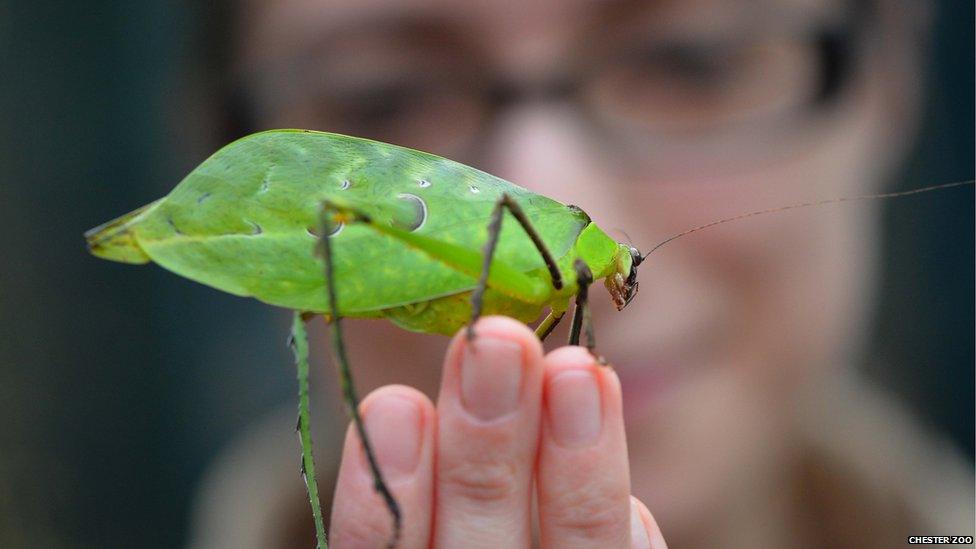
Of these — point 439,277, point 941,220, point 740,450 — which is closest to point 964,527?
point 740,450

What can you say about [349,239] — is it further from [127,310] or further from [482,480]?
[127,310]

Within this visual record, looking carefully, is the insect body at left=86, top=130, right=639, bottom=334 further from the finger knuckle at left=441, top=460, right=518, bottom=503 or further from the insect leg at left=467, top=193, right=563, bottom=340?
the finger knuckle at left=441, top=460, right=518, bottom=503

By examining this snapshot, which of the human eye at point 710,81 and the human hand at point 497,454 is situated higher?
the human eye at point 710,81

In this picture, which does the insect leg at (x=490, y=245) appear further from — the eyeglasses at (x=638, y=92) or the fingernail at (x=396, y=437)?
the eyeglasses at (x=638, y=92)

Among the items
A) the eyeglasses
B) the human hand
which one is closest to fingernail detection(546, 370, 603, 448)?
the human hand

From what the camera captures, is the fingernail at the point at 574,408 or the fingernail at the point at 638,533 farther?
the fingernail at the point at 638,533

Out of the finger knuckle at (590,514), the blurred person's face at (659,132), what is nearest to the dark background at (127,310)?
the blurred person's face at (659,132)
